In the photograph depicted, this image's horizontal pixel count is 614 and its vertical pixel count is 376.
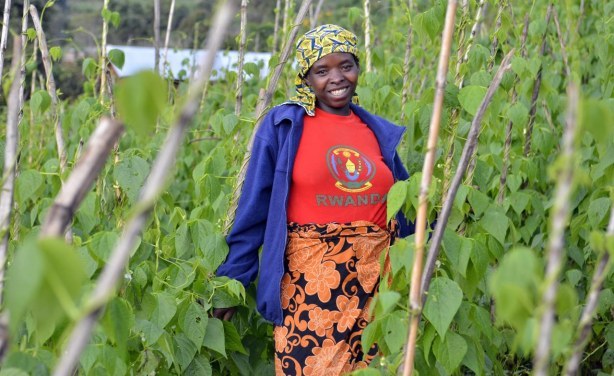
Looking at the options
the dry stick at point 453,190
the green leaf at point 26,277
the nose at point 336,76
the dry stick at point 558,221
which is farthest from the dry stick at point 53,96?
the dry stick at point 558,221

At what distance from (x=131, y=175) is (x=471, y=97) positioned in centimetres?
83

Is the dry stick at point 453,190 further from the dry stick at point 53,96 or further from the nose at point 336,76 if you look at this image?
the dry stick at point 53,96

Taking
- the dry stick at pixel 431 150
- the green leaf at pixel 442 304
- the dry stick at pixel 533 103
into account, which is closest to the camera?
the dry stick at pixel 431 150

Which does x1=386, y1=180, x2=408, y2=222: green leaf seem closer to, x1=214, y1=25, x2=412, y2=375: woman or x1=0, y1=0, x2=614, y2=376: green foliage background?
x1=0, y1=0, x2=614, y2=376: green foliage background

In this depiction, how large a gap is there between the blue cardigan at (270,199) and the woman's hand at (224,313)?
0.29ft

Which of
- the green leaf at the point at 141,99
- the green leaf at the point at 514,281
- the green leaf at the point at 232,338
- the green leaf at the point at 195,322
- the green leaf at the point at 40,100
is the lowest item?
the green leaf at the point at 232,338

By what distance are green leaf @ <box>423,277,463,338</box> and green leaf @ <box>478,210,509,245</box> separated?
358 mm

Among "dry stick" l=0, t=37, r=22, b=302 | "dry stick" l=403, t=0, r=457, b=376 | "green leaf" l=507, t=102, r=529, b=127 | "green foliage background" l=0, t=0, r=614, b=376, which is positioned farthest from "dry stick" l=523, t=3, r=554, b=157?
"dry stick" l=0, t=37, r=22, b=302

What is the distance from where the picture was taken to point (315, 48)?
2.20 meters

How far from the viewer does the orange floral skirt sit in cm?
217

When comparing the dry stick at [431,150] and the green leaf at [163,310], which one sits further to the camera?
the green leaf at [163,310]

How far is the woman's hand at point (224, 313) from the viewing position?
90.4 inches

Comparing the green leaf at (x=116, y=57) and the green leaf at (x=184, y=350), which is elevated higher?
the green leaf at (x=116, y=57)

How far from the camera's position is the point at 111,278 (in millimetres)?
763
